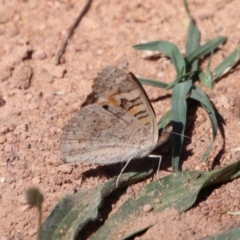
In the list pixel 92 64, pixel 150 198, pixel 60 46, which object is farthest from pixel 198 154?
→ pixel 60 46

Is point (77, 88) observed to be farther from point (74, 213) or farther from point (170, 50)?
point (74, 213)

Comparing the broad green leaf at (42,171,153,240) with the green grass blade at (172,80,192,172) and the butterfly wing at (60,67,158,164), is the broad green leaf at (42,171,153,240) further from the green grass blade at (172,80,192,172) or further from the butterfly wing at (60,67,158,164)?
the green grass blade at (172,80,192,172)

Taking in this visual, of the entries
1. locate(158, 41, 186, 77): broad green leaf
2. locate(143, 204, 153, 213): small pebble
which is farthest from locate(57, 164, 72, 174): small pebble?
locate(158, 41, 186, 77): broad green leaf

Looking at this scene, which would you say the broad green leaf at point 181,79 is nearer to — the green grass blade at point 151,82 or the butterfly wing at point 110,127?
the green grass blade at point 151,82

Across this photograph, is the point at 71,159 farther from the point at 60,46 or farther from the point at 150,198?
the point at 60,46

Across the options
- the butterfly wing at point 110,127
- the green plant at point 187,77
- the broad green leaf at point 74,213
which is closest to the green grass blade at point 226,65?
the green plant at point 187,77
